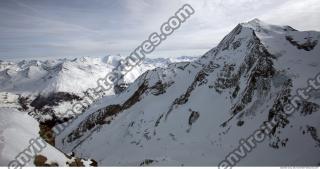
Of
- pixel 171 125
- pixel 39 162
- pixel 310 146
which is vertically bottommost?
pixel 310 146

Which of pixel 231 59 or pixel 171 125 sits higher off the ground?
pixel 231 59

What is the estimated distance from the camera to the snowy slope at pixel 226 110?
38.3 metres

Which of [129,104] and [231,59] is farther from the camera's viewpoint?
[129,104]

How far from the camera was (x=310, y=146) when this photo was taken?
34.2 metres

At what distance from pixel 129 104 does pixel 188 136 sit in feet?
124

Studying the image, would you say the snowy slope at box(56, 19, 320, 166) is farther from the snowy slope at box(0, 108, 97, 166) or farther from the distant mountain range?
the snowy slope at box(0, 108, 97, 166)

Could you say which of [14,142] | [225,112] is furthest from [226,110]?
[14,142]

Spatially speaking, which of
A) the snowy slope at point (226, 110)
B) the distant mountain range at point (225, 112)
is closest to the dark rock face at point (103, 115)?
the snowy slope at point (226, 110)

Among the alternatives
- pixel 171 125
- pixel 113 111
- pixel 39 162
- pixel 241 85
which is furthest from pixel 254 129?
pixel 113 111

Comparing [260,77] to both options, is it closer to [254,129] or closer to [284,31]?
[254,129]

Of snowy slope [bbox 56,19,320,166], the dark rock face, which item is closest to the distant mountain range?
snowy slope [bbox 56,19,320,166]

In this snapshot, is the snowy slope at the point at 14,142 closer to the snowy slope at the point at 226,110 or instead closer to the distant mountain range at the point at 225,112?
the distant mountain range at the point at 225,112

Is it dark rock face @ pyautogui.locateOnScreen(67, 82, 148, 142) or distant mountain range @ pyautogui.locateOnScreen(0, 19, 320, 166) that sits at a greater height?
dark rock face @ pyautogui.locateOnScreen(67, 82, 148, 142)

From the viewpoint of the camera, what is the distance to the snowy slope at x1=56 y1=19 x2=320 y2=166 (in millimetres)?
38281
